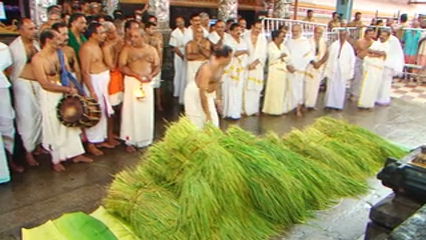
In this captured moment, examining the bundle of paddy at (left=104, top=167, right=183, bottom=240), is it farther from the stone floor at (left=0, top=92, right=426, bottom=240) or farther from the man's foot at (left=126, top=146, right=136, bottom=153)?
the man's foot at (left=126, top=146, right=136, bottom=153)

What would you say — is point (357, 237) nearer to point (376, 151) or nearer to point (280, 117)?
point (376, 151)

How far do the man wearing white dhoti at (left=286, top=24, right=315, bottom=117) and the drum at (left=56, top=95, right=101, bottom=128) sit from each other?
3707 mm

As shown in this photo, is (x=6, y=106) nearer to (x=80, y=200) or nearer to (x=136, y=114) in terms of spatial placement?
(x=80, y=200)

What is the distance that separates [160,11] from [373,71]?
4083mm

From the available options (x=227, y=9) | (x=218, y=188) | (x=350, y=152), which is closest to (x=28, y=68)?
(x=218, y=188)

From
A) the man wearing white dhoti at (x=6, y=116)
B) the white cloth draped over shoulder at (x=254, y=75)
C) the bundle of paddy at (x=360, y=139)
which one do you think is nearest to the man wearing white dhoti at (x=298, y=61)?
the white cloth draped over shoulder at (x=254, y=75)

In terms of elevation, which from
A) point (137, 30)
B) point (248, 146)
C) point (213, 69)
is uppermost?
point (137, 30)

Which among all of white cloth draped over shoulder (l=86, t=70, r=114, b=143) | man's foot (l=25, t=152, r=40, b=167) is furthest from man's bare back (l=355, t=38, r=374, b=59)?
man's foot (l=25, t=152, r=40, b=167)

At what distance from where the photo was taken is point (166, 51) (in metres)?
7.19

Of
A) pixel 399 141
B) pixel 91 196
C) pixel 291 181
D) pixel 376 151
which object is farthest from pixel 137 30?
pixel 399 141

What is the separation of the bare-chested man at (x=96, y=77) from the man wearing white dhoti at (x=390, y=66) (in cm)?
522

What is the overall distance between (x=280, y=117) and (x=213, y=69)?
2796 millimetres

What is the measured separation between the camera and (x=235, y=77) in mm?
6152

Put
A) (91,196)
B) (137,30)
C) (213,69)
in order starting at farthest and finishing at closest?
(137,30)
(213,69)
(91,196)
